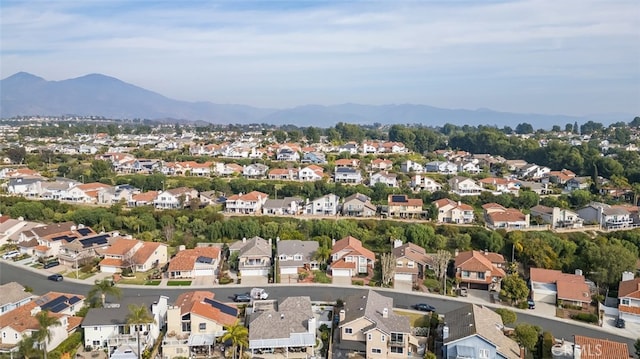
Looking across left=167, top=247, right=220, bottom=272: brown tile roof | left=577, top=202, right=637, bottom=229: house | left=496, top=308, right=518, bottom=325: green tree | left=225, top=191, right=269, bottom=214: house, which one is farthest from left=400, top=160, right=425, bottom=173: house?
left=496, top=308, right=518, bottom=325: green tree

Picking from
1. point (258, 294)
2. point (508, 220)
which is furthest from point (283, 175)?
point (258, 294)

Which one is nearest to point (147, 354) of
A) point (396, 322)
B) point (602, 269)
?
point (396, 322)

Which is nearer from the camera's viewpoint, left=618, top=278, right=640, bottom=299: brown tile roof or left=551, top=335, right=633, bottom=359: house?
left=551, top=335, right=633, bottom=359: house

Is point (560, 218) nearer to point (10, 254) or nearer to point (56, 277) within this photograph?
point (56, 277)

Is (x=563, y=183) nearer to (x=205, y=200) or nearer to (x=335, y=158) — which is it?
(x=335, y=158)

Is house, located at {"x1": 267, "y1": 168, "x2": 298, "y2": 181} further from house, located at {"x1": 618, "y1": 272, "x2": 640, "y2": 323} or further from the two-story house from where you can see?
house, located at {"x1": 618, "y1": 272, "x2": 640, "y2": 323}

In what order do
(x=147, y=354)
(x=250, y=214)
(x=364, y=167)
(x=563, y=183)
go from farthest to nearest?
(x=364, y=167)
(x=563, y=183)
(x=250, y=214)
(x=147, y=354)
